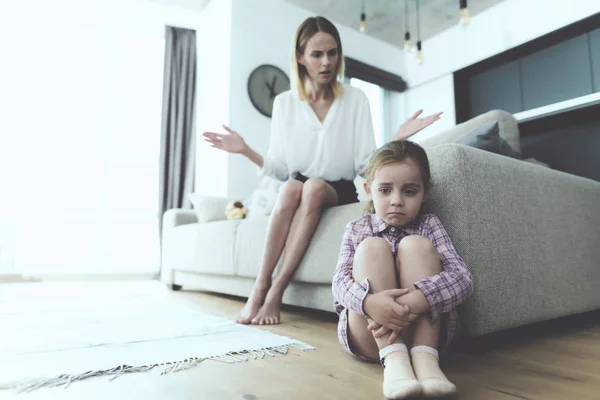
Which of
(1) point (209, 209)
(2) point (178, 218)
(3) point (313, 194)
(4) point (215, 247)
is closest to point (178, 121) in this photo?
(2) point (178, 218)

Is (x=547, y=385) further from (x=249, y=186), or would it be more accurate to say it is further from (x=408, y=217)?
(x=249, y=186)

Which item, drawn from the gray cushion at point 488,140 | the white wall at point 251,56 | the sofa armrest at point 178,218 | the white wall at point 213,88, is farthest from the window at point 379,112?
the gray cushion at point 488,140

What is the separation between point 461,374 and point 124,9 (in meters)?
4.60

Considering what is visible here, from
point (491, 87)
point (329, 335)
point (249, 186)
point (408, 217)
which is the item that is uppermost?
point (491, 87)

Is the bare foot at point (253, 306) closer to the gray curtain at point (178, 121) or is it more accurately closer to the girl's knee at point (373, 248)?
the girl's knee at point (373, 248)

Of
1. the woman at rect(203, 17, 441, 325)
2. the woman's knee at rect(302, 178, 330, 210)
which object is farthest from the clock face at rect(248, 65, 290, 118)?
the woman's knee at rect(302, 178, 330, 210)

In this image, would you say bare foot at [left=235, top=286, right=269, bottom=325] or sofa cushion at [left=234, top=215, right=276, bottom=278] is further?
sofa cushion at [left=234, top=215, right=276, bottom=278]

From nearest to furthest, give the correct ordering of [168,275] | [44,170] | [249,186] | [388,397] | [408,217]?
[388,397] < [408,217] < [168,275] < [249,186] < [44,170]

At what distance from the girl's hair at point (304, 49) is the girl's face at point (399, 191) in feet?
2.74

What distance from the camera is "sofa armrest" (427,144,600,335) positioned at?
1088 millimetres

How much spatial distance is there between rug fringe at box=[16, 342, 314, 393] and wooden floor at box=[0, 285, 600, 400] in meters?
0.03

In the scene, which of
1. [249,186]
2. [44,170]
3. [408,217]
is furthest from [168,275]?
[408,217]

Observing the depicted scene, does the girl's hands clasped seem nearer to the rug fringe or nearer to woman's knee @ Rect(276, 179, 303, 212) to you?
the rug fringe

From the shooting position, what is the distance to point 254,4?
3.96 m
